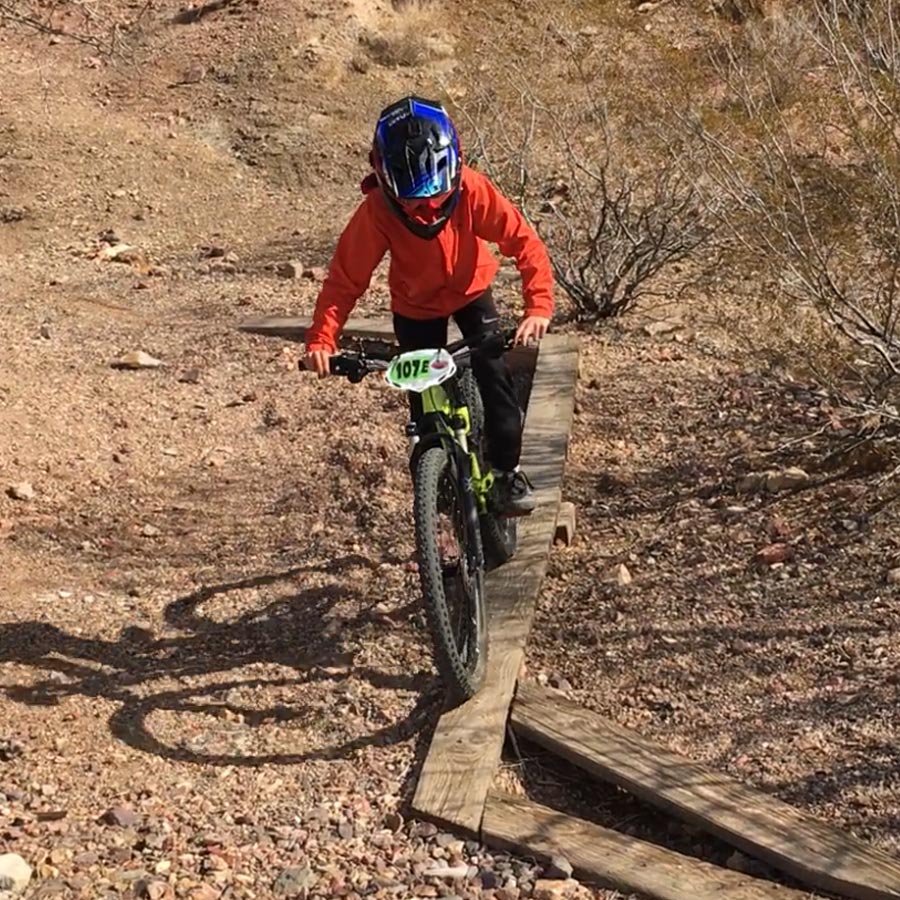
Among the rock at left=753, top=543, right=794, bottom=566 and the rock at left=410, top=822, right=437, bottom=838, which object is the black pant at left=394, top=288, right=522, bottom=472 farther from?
the rock at left=410, top=822, right=437, bottom=838

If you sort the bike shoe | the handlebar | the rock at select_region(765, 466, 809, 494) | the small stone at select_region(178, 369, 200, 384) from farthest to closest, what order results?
the small stone at select_region(178, 369, 200, 384), the rock at select_region(765, 466, 809, 494), the bike shoe, the handlebar

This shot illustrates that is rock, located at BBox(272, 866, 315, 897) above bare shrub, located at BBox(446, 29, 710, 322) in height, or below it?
below

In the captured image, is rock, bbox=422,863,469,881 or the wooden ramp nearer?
the wooden ramp

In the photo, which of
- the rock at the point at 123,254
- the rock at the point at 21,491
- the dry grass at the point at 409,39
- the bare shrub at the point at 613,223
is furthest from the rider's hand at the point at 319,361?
the dry grass at the point at 409,39

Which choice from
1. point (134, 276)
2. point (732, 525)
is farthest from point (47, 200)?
point (732, 525)

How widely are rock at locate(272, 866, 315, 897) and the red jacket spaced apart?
144 centimetres

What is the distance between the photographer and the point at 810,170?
6.41 m

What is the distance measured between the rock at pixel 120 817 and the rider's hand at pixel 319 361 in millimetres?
1251

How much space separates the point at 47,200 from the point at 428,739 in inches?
281

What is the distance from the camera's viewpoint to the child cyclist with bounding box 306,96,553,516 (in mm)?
3533

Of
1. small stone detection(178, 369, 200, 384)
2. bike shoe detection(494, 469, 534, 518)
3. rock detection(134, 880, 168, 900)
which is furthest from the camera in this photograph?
small stone detection(178, 369, 200, 384)

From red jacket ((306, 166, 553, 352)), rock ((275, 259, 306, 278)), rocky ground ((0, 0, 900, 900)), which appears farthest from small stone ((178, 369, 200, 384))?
red jacket ((306, 166, 553, 352))

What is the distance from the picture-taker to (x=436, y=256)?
3.89 m

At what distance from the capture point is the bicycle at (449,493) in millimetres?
3467
